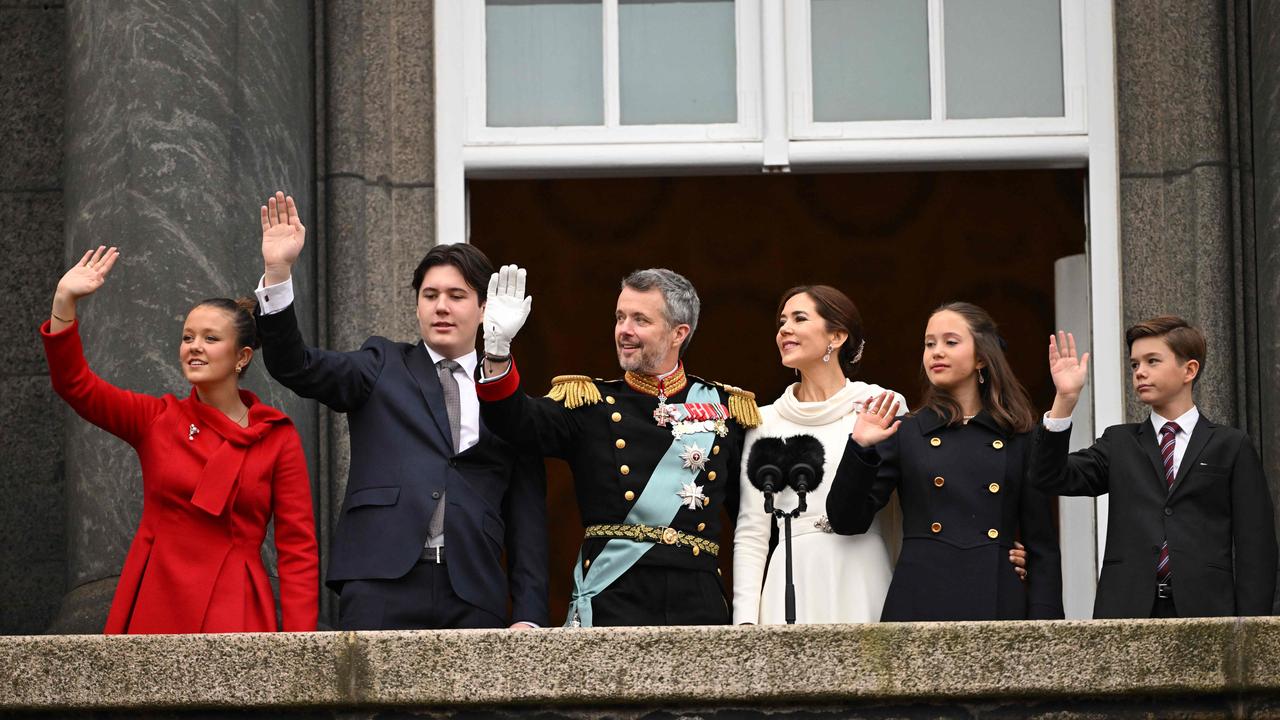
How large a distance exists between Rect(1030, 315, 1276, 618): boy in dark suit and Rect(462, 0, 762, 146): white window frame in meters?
2.38

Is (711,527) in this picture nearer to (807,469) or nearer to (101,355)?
(807,469)

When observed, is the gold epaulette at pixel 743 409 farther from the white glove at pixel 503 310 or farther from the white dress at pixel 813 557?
the white glove at pixel 503 310

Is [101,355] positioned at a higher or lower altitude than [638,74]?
lower

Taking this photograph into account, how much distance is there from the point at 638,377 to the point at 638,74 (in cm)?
228

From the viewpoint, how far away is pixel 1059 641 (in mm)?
5164

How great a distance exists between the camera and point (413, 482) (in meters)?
6.20

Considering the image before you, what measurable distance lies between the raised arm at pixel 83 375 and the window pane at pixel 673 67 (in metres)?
2.77

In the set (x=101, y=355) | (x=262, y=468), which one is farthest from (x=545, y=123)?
(x=262, y=468)

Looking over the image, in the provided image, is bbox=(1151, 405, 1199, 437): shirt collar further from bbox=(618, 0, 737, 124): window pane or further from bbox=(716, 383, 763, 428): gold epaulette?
bbox=(618, 0, 737, 124): window pane

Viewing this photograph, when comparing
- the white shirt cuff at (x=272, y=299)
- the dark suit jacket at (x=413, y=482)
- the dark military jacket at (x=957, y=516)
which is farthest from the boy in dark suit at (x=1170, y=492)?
the white shirt cuff at (x=272, y=299)

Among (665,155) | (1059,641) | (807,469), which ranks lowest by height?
(1059,641)

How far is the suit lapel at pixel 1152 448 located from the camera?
6.38 metres

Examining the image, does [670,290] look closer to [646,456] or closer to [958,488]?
[646,456]

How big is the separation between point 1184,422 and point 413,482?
8.00 feet
